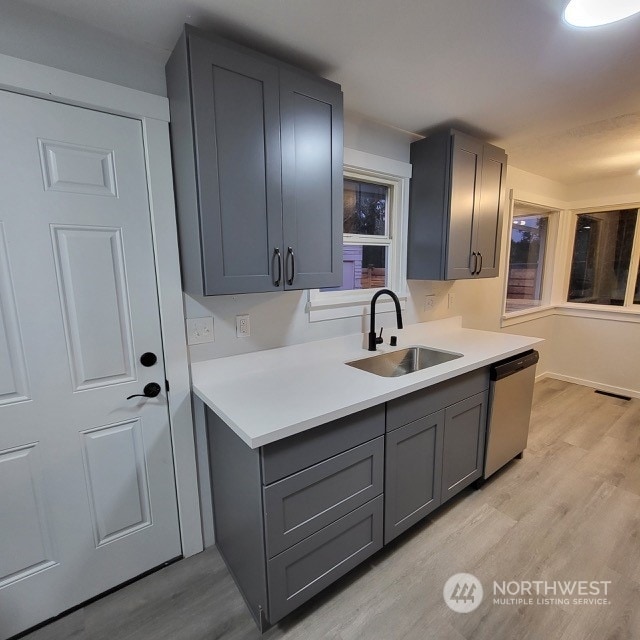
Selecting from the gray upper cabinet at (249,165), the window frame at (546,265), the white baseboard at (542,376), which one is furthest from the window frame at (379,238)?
the white baseboard at (542,376)

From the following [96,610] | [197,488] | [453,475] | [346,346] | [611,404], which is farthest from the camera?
[611,404]

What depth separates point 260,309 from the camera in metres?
1.78

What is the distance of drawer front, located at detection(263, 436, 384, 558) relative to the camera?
121 cm

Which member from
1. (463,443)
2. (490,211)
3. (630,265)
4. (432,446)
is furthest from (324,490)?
(630,265)

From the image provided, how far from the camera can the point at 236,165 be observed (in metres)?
1.31

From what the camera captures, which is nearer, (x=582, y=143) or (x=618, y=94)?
(x=618, y=94)

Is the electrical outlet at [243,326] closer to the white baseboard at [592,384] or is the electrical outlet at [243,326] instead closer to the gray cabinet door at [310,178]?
the gray cabinet door at [310,178]

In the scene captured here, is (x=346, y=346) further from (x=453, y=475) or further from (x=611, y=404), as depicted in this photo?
(x=611, y=404)

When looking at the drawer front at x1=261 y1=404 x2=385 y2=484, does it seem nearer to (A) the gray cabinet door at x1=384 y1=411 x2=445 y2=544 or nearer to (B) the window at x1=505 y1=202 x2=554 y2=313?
(A) the gray cabinet door at x1=384 y1=411 x2=445 y2=544

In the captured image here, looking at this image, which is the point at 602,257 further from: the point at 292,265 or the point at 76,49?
the point at 76,49

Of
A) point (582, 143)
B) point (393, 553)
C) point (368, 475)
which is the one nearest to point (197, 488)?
point (368, 475)

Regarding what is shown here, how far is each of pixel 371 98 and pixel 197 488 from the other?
2200 mm

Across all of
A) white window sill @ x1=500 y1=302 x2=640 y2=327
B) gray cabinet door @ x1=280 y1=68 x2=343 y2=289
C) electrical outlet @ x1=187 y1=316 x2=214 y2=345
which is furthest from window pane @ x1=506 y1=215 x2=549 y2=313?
electrical outlet @ x1=187 y1=316 x2=214 y2=345

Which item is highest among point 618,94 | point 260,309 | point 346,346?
point 618,94
